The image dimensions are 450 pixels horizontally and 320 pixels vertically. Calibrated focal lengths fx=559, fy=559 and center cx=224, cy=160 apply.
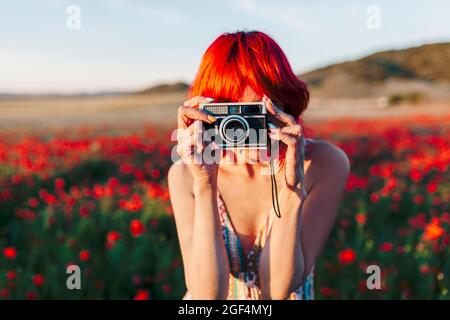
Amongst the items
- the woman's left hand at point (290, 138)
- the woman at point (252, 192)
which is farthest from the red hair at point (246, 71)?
the woman's left hand at point (290, 138)

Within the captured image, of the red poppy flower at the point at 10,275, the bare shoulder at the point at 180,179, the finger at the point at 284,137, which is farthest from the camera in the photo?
the red poppy flower at the point at 10,275

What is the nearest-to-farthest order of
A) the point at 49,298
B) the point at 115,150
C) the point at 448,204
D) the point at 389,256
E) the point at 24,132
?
the point at 49,298 < the point at 389,256 < the point at 448,204 < the point at 115,150 < the point at 24,132

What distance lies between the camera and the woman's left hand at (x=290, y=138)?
1651mm

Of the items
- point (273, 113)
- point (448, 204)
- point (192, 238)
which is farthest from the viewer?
point (448, 204)

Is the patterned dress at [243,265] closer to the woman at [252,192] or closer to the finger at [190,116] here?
the woman at [252,192]

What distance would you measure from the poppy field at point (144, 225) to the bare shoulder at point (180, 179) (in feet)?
1.98

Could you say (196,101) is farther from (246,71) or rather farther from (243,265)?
(243,265)

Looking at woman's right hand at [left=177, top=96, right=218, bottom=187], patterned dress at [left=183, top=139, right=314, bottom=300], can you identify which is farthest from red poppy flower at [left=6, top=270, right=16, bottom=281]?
woman's right hand at [left=177, top=96, right=218, bottom=187]

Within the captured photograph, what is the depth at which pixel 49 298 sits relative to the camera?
255cm

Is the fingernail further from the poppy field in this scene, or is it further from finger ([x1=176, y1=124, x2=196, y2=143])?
the poppy field

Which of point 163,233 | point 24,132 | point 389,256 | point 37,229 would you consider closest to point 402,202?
point 389,256
